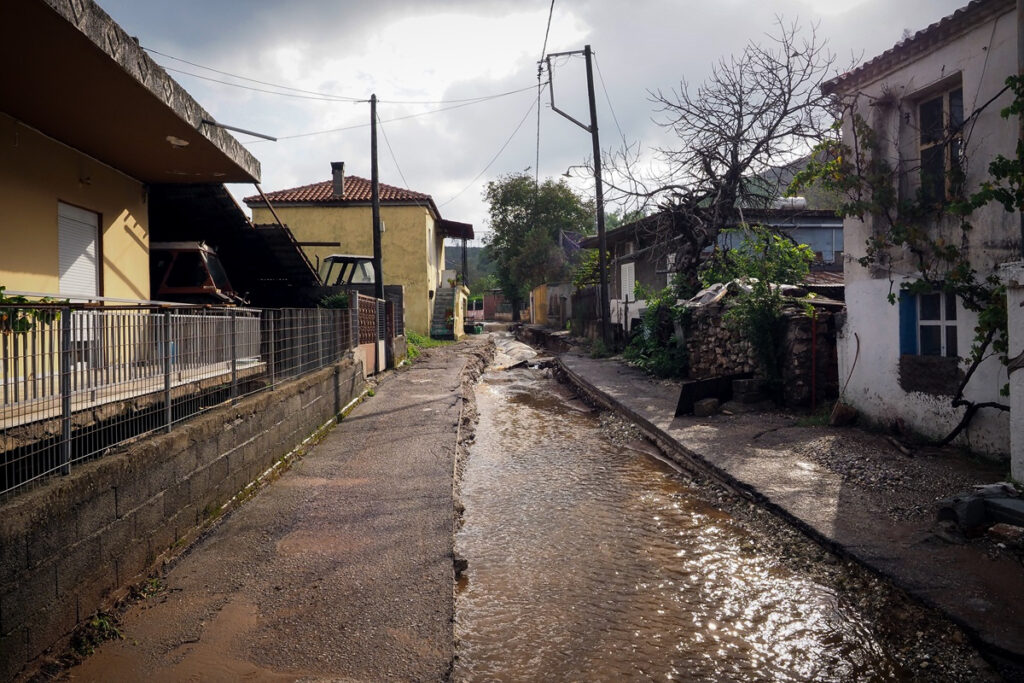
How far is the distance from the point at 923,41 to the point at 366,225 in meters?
20.7

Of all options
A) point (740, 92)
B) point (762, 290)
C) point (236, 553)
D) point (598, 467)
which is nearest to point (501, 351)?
point (740, 92)

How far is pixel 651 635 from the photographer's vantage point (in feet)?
12.4

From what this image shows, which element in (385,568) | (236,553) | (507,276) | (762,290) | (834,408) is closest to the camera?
(385,568)

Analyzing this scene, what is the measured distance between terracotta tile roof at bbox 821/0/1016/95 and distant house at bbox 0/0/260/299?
7.90m

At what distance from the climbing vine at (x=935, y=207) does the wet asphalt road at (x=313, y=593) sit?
4.97 metres

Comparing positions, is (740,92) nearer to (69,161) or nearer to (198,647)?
(69,161)

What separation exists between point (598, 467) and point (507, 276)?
45.9 metres

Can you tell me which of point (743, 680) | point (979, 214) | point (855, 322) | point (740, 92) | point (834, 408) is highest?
point (740, 92)

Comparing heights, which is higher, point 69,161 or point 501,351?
point 69,161

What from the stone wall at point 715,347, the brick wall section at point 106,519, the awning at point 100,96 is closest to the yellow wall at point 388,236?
the stone wall at point 715,347

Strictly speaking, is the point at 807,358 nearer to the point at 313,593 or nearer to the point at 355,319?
the point at 355,319

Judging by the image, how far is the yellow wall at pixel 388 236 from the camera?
25.8m

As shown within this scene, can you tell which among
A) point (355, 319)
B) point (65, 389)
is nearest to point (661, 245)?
point (355, 319)

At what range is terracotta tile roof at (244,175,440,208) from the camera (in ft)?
84.2
